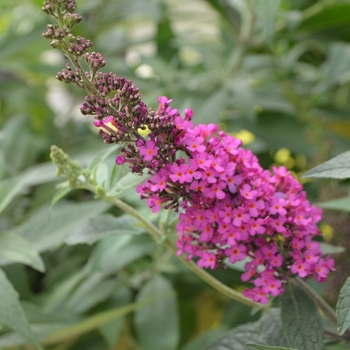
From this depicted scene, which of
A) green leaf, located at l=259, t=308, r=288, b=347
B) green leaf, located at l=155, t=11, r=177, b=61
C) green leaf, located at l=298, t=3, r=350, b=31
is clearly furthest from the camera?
green leaf, located at l=155, t=11, r=177, b=61

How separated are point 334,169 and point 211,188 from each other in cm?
11

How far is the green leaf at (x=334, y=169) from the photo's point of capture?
0.43 m

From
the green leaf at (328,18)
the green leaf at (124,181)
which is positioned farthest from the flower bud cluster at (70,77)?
the green leaf at (328,18)

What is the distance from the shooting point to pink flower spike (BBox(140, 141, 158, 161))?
1.34 ft

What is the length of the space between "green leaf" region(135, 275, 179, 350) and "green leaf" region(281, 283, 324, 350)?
1.19 feet

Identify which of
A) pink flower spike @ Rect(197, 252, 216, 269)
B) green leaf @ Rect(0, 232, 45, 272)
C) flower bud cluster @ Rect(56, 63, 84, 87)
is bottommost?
green leaf @ Rect(0, 232, 45, 272)

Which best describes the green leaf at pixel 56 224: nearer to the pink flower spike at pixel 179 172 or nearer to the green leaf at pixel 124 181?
the green leaf at pixel 124 181

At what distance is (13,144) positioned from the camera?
1.05 metres

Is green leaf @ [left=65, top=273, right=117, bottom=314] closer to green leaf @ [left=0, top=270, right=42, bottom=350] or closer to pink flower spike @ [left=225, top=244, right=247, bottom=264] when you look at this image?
green leaf @ [left=0, top=270, right=42, bottom=350]

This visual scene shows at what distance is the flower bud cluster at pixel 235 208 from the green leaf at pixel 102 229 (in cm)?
10

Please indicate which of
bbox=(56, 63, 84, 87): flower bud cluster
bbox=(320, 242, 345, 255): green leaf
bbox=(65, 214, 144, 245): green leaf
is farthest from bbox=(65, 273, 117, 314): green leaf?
bbox=(56, 63, 84, 87): flower bud cluster

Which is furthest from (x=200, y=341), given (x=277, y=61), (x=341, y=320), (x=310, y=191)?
(x=277, y=61)

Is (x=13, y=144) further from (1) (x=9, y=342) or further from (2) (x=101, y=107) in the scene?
(2) (x=101, y=107)

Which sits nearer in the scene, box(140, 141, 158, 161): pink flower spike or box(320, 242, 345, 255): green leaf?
box(140, 141, 158, 161): pink flower spike
